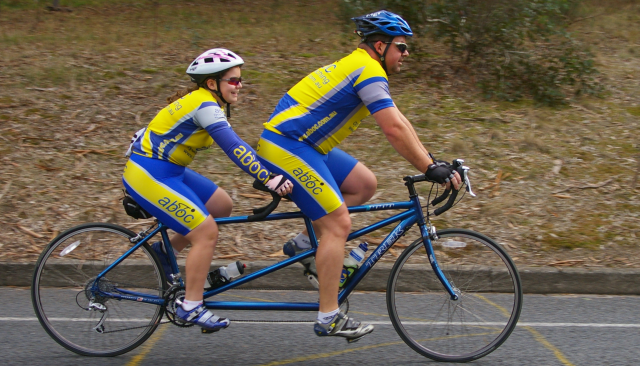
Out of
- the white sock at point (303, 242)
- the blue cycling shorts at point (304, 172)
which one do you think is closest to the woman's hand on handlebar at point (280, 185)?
the blue cycling shorts at point (304, 172)

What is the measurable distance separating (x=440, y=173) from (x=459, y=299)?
0.93 metres

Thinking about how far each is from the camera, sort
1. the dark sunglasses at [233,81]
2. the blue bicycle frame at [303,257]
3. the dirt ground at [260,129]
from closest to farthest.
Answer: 1. the dark sunglasses at [233,81]
2. the blue bicycle frame at [303,257]
3. the dirt ground at [260,129]

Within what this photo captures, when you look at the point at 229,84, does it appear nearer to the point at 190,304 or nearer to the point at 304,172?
the point at 304,172

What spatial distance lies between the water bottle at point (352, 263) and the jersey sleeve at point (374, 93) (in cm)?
94

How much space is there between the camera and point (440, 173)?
390 cm

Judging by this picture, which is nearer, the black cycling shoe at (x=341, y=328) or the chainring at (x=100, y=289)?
the black cycling shoe at (x=341, y=328)

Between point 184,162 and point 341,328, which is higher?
point 184,162

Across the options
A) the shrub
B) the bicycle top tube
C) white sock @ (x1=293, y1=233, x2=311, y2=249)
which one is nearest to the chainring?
the bicycle top tube

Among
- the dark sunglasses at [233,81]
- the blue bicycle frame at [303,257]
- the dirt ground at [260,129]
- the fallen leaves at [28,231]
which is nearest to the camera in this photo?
the dark sunglasses at [233,81]

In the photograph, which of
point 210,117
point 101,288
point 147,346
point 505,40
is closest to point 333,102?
point 210,117

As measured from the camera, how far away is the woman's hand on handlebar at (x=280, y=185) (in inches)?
153

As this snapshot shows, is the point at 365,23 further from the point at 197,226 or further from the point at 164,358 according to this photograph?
the point at 164,358

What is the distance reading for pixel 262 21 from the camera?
13.8 m

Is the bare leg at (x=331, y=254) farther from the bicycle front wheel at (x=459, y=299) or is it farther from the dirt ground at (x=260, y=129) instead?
the dirt ground at (x=260, y=129)
